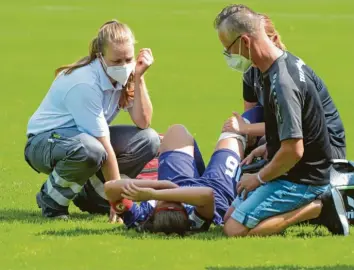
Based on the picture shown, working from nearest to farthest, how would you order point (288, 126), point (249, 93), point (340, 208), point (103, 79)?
point (288, 126) → point (340, 208) → point (103, 79) → point (249, 93)

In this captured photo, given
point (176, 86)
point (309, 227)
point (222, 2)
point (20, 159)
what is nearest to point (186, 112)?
point (176, 86)

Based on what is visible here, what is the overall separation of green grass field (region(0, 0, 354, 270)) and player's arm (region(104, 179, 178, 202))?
0.81 feet

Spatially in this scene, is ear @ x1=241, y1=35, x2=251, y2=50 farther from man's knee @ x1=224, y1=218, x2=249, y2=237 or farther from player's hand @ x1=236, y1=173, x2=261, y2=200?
man's knee @ x1=224, y1=218, x2=249, y2=237

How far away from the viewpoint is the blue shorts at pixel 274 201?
7.56m

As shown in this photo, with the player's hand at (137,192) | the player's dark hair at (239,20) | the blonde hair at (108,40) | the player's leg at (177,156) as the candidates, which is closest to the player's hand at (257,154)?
the player's leg at (177,156)

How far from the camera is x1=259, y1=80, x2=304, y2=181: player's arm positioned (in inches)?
284

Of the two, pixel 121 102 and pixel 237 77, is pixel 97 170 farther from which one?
pixel 237 77

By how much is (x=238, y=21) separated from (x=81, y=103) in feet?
4.70

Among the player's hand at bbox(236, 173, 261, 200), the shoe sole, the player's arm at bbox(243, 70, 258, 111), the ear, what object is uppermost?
the ear

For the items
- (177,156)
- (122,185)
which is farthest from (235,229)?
(177,156)

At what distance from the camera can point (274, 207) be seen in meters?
7.57

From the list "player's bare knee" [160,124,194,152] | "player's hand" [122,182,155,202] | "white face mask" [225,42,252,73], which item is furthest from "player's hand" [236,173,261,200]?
"player's bare knee" [160,124,194,152]

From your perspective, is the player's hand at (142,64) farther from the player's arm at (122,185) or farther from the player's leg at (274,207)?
the player's leg at (274,207)

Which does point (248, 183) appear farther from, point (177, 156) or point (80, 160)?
point (80, 160)
